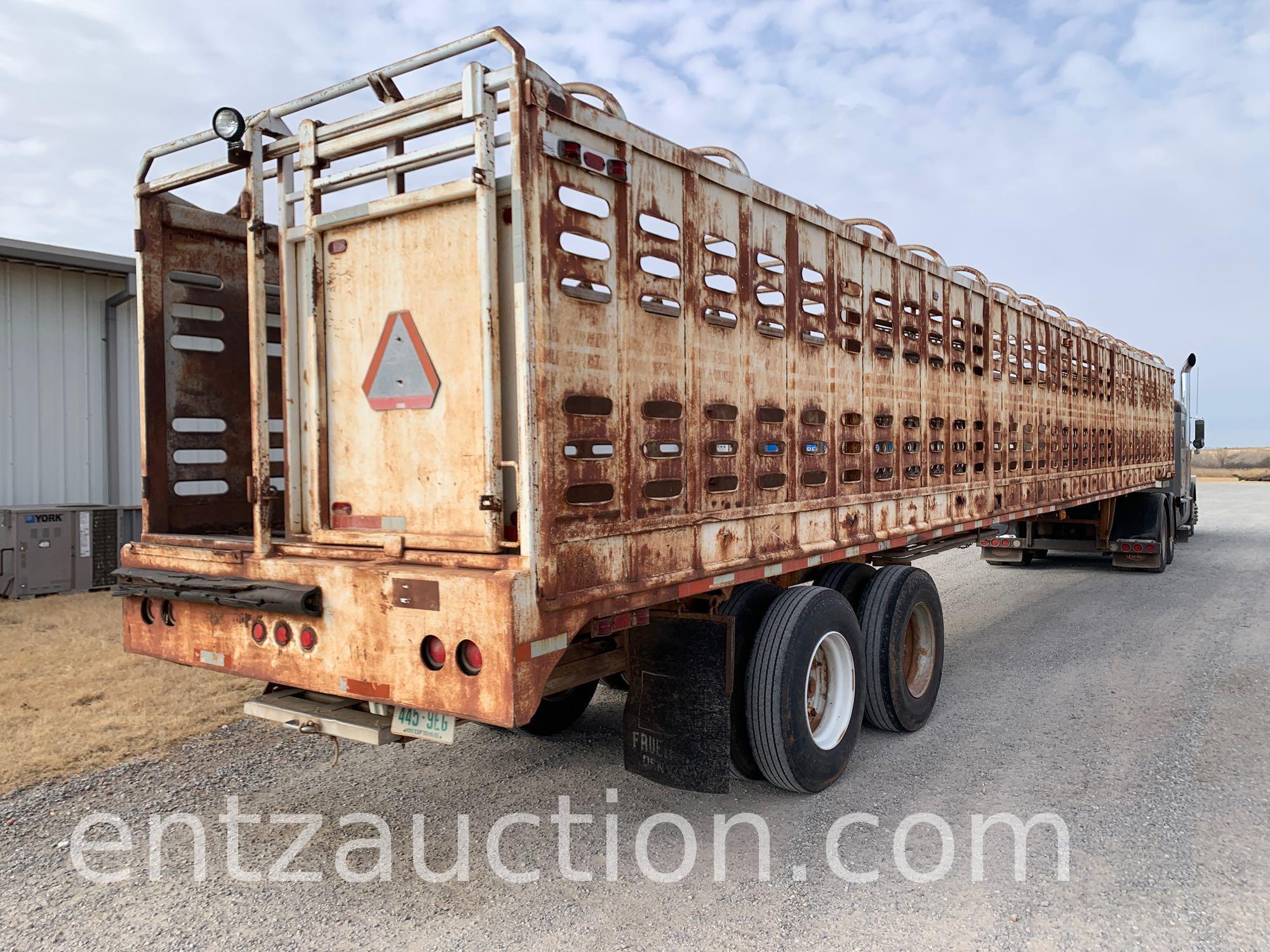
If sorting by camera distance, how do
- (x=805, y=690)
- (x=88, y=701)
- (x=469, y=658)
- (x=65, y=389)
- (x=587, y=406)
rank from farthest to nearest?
(x=65, y=389)
(x=88, y=701)
(x=805, y=690)
(x=587, y=406)
(x=469, y=658)

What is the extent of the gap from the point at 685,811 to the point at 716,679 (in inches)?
31.9

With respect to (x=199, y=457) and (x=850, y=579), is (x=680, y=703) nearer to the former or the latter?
(x=850, y=579)

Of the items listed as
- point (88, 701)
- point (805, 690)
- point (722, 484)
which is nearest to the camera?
point (722, 484)

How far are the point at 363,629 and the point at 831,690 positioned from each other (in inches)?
107

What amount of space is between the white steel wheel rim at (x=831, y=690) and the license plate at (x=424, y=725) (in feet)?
6.99

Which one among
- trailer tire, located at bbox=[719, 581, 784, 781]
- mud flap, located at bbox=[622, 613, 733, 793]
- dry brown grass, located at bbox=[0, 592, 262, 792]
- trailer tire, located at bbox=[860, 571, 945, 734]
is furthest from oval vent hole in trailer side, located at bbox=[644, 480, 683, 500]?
dry brown grass, located at bbox=[0, 592, 262, 792]

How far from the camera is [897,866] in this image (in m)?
3.67

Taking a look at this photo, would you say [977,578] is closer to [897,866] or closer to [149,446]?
[897,866]

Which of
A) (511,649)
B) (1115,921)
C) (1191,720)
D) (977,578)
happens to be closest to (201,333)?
(511,649)

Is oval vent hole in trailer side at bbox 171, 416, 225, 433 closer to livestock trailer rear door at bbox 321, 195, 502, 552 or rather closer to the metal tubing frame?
the metal tubing frame

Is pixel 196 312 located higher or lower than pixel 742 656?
higher

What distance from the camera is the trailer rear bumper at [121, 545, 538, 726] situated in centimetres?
292

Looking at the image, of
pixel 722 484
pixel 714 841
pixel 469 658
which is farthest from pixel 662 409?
pixel 714 841

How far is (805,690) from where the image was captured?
435 centimetres
